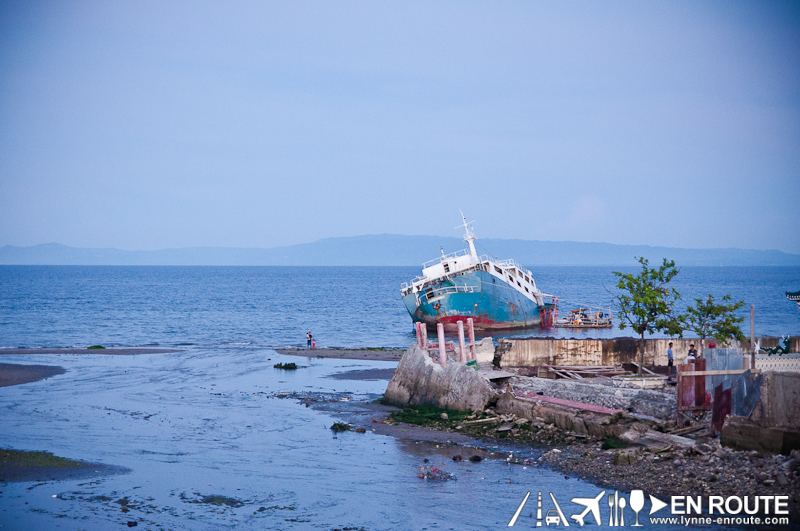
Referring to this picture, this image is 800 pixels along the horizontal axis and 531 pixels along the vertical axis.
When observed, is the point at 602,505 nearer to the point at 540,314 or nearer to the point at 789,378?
the point at 789,378

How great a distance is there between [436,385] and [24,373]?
73.8ft

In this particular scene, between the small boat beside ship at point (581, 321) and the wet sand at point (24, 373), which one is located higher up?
the wet sand at point (24, 373)

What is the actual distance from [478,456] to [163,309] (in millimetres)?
81143

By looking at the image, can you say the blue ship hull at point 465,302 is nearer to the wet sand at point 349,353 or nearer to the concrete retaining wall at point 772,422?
the wet sand at point 349,353

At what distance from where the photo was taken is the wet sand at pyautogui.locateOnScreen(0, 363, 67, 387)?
1299 inches

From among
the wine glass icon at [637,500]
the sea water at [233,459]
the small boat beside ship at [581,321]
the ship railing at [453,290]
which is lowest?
the small boat beside ship at [581,321]

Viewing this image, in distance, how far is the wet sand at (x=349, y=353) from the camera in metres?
44.1

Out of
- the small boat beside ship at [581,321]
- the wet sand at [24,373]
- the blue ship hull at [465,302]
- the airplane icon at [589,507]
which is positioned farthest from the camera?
the small boat beside ship at [581,321]

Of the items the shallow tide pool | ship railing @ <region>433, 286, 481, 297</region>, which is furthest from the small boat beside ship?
the shallow tide pool

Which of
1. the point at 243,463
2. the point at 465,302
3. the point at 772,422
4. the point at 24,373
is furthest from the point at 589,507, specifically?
the point at 465,302

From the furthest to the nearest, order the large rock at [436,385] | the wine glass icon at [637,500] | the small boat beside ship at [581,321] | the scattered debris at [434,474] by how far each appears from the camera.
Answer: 1. the small boat beside ship at [581,321]
2. the large rock at [436,385]
3. the scattered debris at [434,474]
4. the wine glass icon at [637,500]

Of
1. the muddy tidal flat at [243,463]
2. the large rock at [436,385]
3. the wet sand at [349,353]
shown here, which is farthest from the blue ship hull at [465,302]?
the large rock at [436,385]

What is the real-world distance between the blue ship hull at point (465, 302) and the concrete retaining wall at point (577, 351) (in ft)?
92.1

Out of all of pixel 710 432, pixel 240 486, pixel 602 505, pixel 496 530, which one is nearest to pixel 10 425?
pixel 240 486
